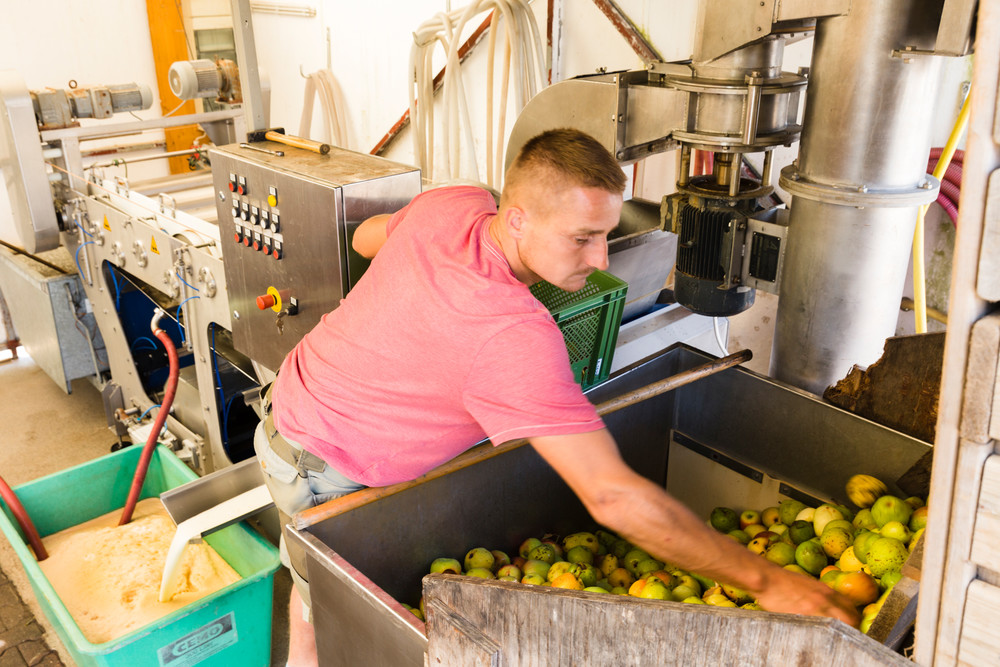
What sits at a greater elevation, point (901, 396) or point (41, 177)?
point (41, 177)

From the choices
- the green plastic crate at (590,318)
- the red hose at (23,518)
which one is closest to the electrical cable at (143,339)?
the red hose at (23,518)

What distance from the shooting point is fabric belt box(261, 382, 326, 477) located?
1.71 meters

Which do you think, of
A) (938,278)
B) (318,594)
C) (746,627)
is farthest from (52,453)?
(938,278)

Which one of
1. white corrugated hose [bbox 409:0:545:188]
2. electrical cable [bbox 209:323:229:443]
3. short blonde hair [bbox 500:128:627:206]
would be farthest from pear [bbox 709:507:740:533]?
white corrugated hose [bbox 409:0:545:188]

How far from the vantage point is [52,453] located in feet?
11.4

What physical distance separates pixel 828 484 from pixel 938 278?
151cm

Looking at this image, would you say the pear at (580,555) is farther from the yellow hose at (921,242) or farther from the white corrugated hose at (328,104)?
the white corrugated hose at (328,104)

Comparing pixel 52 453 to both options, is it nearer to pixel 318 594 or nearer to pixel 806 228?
pixel 318 594

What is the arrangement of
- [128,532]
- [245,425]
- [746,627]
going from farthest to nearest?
1. [245,425]
2. [128,532]
3. [746,627]

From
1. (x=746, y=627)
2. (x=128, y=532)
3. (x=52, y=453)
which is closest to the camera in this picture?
(x=746, y=627)

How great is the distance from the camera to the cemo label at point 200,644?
2107 millimetres

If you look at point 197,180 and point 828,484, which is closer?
point 828,484

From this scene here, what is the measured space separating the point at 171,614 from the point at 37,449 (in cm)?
185

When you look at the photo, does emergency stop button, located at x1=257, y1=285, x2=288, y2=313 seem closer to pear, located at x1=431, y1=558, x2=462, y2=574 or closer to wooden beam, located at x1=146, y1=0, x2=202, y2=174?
pear, located at x1=431, y1=558, x2=462, y2=574
